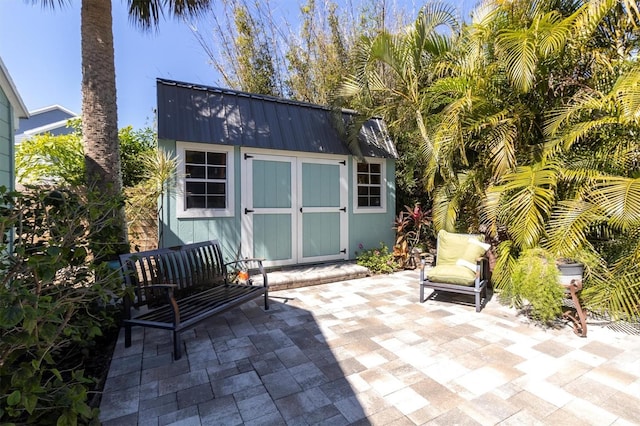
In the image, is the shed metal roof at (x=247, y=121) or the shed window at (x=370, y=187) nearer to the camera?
the shed metal roof at (x=247, y=121)

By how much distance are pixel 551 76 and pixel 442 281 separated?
3.21 m

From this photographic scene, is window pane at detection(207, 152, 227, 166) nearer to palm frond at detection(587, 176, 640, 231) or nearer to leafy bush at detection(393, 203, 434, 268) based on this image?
leafy bush at detection(393, 203, 434, 268)

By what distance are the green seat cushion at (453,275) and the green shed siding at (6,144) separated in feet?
16.7

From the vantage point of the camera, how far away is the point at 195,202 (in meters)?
5.37

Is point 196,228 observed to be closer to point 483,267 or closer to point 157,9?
point 157,9

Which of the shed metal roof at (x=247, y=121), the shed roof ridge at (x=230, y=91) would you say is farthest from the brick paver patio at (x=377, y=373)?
the shed roof ridge at (x=230, y=91)

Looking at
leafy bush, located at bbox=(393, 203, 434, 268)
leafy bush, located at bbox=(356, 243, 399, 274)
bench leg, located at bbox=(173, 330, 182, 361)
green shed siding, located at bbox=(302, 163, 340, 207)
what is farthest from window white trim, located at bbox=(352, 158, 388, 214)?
bench leg, located at bbox=(173, 330, 182, 361)

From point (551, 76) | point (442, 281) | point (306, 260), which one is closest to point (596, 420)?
point (442, 281)

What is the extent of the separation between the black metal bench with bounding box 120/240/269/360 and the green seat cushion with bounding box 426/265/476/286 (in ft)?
7.34

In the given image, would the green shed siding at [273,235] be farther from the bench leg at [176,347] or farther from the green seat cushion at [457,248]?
the bench leg at [176,347]

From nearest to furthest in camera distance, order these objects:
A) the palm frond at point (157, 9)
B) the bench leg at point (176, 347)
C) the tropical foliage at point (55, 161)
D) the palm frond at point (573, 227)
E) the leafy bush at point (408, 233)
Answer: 1. the bench leg at point (176, 347)
2. the palm frond at point (573, 227)
3. the palm frond at point (157, 9)
4. the tropical foliage at point (55, 161)
5. the leafy bush at point (408, 233)

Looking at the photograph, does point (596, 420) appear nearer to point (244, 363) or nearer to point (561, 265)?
point (561, 265)

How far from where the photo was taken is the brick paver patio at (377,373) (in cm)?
212

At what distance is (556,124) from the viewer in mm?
3996
